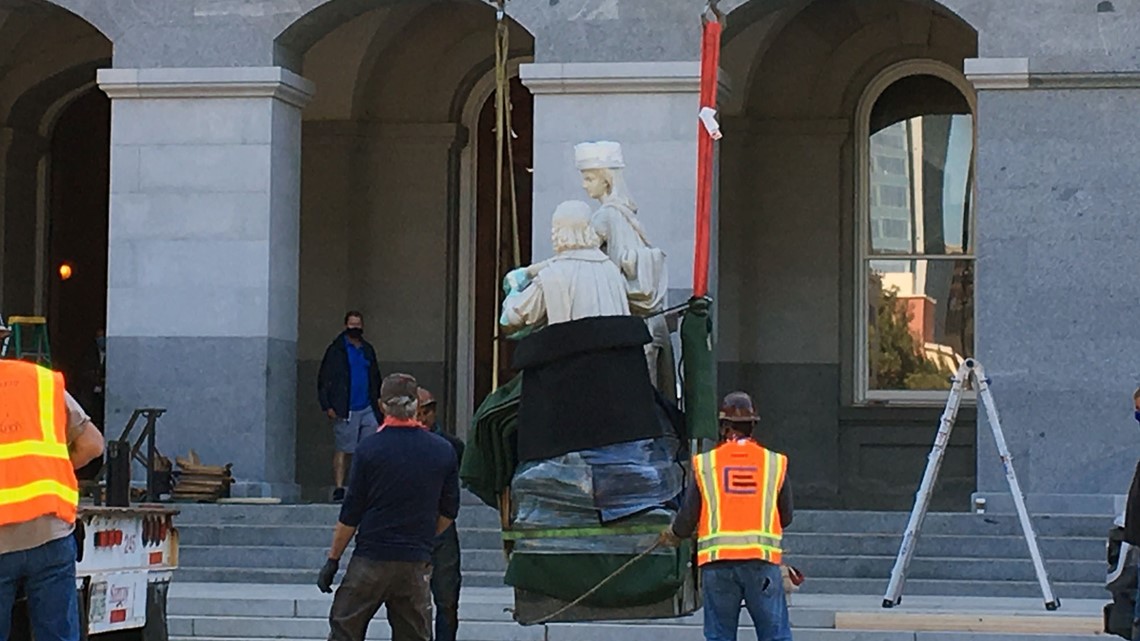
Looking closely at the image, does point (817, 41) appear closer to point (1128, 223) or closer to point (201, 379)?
point (1128, 223)

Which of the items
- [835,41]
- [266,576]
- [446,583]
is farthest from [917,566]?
[835,41]

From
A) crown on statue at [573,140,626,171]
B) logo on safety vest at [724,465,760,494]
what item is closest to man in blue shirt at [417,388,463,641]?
crown on statue at [573,140,626,171]

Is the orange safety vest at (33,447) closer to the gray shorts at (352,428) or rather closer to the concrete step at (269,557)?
the concrete step at (269,557)

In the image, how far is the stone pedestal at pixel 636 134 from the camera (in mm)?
19547

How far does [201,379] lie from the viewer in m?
20.2

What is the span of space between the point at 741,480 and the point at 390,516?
162 cm

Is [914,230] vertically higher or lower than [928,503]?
higher

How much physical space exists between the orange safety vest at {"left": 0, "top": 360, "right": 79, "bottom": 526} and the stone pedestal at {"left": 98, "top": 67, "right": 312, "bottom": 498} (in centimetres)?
983

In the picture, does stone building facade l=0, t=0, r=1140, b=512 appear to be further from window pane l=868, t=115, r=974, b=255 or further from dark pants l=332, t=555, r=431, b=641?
dark pants l=332, t=555, r=431, b=641

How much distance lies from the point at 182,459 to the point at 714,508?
924 cm

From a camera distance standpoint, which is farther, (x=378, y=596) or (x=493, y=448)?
(x=493, y=448)

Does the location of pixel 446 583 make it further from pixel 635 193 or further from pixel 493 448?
pixel 635 193

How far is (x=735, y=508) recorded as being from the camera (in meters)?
11.5

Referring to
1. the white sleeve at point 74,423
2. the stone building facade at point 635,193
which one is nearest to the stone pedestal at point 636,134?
the stone building facade at point 635,193
